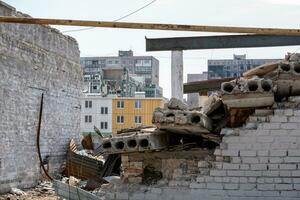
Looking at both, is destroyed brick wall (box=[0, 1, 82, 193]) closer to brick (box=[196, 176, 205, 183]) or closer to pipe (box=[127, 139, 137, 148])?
pipe (box=[127, 139, 137, 148])

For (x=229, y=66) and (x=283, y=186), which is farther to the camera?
(x=229, y=66)

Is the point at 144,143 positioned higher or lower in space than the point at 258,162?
higher

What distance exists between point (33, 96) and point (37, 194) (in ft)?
9.66

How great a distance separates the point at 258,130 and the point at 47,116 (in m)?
10.1

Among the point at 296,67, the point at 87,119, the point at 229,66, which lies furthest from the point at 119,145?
the point at 229,66

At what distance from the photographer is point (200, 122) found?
628 centimetres

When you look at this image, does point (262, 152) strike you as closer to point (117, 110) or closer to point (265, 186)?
point (265, 186)

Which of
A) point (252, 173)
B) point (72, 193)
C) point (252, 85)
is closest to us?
point (252, 85)

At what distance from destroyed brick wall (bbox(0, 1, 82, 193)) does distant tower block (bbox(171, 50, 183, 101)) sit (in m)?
4.85

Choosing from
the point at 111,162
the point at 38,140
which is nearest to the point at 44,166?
the point at 38,140

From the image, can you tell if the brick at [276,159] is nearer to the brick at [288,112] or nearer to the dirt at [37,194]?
the brick at [288,112]

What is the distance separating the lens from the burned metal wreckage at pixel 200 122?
6160 mm

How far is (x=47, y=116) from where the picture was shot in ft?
50.0

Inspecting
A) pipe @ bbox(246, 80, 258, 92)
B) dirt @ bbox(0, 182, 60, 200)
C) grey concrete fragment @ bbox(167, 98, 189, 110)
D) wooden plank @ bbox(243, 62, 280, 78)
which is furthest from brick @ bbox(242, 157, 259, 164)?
dirt @ bbox(0, 182, 60, 200)
